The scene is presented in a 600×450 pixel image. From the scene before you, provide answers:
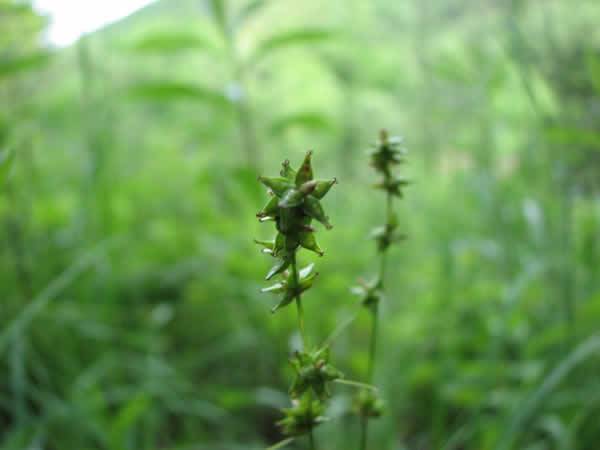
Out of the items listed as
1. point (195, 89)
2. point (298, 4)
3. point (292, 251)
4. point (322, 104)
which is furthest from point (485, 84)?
point (298, 4)

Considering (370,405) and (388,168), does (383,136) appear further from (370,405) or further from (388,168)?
(370,405)

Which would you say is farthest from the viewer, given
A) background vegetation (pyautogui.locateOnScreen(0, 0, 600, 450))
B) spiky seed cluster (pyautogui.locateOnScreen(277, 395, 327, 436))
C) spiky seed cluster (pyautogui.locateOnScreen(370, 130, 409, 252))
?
background vegetation (pyautogui.locateOnScreen(0, 0, 600, 450))

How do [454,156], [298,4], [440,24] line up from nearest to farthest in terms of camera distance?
[454,156] → [440,24] → [298,4]

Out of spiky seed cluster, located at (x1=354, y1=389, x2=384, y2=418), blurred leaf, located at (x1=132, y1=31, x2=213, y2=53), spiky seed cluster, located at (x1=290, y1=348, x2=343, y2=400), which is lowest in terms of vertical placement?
spiky seed cluster, located at (x1=354, y1=389, x2=384, y2=418)

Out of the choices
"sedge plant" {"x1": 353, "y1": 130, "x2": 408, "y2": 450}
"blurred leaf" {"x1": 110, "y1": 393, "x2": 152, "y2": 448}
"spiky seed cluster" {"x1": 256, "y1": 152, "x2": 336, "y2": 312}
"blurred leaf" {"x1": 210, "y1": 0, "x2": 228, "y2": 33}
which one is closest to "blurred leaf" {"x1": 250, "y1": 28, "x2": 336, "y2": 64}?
"blurred leaf" {"x1": 210, "y1": 0, "x2": 228, "y2": 33}

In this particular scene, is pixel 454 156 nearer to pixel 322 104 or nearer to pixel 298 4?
pixel 322 104

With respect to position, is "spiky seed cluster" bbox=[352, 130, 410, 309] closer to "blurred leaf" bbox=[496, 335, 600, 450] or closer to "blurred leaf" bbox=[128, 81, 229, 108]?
"blurred leaf" bbox=[496, 335, 600, 450]

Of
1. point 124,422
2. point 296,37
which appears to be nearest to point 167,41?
point 296,37

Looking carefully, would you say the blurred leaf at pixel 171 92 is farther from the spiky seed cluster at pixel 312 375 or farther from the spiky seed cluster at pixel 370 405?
the spiky seed cluster at pixel 312 375

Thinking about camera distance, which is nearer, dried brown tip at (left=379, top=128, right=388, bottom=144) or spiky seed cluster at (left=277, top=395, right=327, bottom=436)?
spiky seed cluster at (left=277, top=395, right=327, bottom=436)
